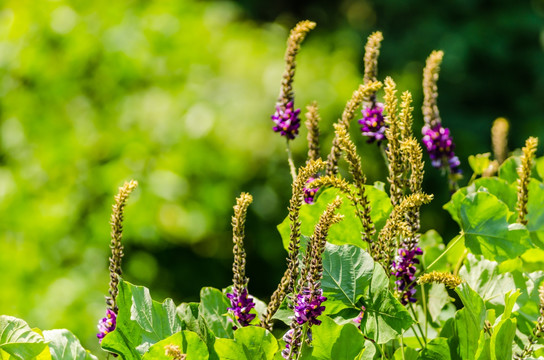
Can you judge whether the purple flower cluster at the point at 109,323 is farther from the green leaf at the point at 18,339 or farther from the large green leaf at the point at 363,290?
the large green leaf at the point at 363,290

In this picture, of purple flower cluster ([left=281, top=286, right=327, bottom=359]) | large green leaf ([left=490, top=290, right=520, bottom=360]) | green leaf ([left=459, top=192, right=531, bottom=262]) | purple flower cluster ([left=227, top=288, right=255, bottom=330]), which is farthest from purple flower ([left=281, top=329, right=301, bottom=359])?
green leaf ([left=459, top=192, right=531, bottom=262])

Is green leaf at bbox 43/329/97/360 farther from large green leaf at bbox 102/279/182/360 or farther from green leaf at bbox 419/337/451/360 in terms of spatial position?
green leaf at bbox 419/337/451/360

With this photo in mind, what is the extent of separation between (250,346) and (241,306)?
0.11m

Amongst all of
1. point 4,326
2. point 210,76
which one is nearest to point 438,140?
point 4,326

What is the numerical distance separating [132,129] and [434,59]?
3.10m

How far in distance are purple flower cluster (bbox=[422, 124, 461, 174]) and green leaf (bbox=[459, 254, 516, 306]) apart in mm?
243

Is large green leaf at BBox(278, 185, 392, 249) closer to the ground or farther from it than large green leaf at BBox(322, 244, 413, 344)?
farther from it

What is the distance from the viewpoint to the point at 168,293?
4301 millimetres

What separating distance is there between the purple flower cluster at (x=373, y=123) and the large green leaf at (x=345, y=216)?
0.16 metres

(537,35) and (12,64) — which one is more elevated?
(537,35)

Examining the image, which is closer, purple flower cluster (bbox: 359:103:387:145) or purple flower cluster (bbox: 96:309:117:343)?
purple flower cluster (bbox: 96:309:117:343)

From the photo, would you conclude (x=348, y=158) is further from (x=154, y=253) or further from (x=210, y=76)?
(x=210, y=76)

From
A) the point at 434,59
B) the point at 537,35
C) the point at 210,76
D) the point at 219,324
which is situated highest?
the point at 537,35

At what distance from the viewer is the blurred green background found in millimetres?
3910
